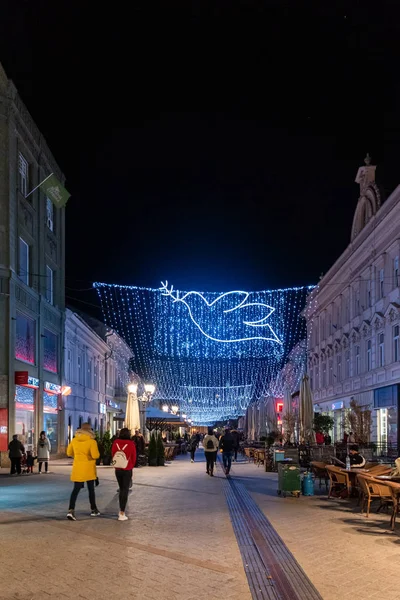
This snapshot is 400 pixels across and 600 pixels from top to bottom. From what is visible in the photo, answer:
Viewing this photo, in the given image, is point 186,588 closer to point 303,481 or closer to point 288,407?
point 303,481

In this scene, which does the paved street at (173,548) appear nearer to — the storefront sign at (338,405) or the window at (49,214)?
the window at (49,214)

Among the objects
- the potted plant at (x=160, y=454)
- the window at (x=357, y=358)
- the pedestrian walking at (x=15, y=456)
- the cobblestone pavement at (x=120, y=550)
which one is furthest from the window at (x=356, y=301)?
the cobblestone pavement at (x=120, y=550)

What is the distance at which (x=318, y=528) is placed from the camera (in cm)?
1134

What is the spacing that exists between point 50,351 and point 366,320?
15.5 metres

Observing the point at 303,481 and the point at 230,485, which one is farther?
the point at 230,485

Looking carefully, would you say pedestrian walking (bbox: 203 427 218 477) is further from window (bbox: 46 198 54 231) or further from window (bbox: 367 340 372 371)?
window (bbox: 46 198 54 231)

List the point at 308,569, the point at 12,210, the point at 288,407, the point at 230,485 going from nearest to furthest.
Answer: the point at 308,569 < the point at 230,485 < the point at 12,210 < the point at 288,407

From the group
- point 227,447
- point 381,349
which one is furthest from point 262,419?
point 227,447

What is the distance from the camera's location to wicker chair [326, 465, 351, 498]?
15.1m

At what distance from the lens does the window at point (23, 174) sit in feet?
97.6

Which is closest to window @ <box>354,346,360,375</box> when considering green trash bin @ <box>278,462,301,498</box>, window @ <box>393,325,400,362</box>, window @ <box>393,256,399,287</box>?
window @ <box>393,325,400,362</box>

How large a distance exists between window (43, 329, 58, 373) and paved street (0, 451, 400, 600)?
59.1ft

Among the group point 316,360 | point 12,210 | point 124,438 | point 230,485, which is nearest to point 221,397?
point 316,360

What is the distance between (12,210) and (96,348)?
23.7m
